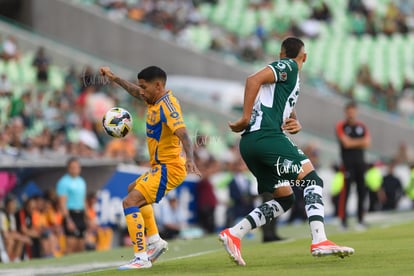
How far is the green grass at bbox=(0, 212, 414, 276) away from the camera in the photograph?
1036 centimetres

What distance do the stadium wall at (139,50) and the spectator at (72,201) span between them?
14.9 meters

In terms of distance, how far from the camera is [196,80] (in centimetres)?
3177

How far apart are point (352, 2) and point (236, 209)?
53.8 ft

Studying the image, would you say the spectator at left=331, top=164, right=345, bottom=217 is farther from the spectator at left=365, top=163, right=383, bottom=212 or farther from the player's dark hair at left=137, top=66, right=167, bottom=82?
the player's dark hair at left=137, top=66, right=167, bottom=82

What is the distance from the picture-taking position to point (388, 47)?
3569 centimetres

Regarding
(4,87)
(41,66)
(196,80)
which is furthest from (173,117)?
(196,80)

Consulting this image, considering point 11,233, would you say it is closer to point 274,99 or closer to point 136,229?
point 136,229

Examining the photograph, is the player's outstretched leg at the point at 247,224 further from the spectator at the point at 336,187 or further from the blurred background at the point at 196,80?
the spectator at the point at 336,187

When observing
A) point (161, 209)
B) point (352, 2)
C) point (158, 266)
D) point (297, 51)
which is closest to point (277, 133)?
point (297, 51)

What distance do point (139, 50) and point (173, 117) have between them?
22866mm

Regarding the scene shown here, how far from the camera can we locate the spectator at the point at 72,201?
18.3 metres


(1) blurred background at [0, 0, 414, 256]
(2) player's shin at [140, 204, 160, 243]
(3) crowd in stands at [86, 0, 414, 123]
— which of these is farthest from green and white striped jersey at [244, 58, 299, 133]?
(3) crowd in stands at [86, 0, 414, 123]

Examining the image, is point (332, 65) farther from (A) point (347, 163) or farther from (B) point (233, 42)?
(A) point (347, 163)

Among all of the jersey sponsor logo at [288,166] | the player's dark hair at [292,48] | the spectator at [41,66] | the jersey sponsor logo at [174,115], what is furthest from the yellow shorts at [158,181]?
the spectator at [41,66]
